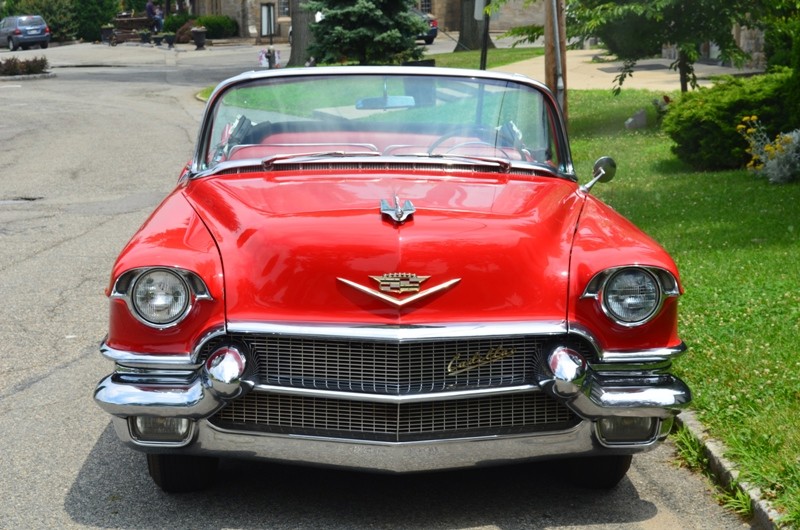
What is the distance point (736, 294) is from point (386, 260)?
3.84 m

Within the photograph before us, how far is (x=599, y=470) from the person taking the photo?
4.68 m

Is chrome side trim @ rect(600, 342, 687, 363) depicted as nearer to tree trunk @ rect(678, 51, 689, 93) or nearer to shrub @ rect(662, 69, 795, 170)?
shrub @ rect(662, 69, 795, 170)

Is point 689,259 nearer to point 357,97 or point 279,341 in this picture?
point 357,97

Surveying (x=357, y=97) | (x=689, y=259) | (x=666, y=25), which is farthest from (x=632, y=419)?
(x=666, y=25)

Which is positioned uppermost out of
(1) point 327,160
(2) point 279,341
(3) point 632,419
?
(1) point 327,160

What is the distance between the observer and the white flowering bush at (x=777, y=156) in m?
11.8

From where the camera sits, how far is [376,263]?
4.20 meters

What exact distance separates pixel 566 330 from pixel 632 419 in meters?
0.42

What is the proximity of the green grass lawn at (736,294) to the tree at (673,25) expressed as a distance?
2.56 meters

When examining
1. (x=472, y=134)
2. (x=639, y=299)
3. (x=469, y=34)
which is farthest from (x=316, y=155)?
(x=469, y=34)

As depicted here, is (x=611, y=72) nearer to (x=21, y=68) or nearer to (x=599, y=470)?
(x=21, y=68)

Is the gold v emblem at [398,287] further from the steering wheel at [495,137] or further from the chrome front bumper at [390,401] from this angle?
the steering wheel at [495,137]

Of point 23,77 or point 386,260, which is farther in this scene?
point 23,77

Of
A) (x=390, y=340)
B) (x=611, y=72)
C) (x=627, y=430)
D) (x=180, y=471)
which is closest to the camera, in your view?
(x=390, y=340)
